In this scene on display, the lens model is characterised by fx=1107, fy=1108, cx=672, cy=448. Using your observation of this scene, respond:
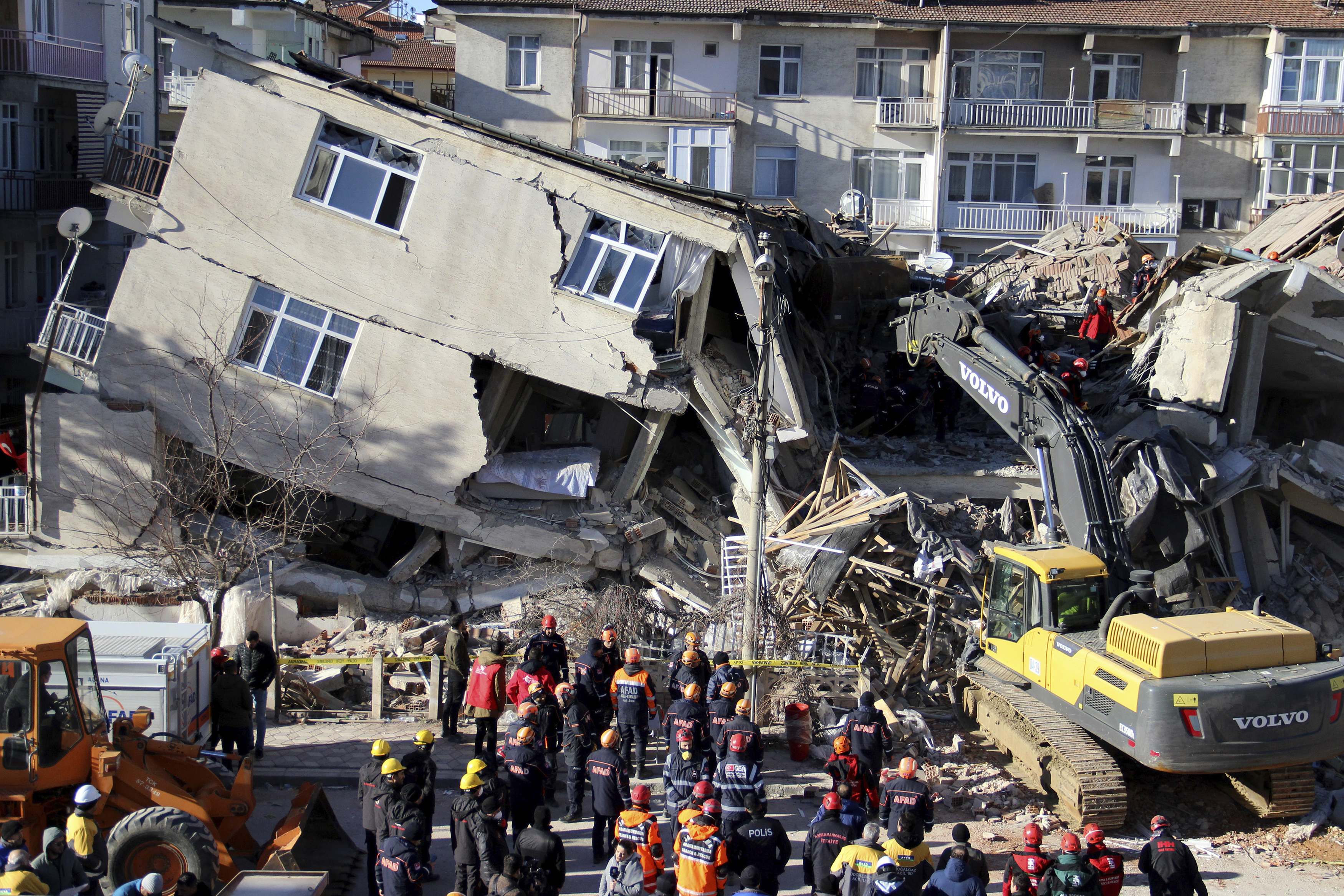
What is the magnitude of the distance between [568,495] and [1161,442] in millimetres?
8864

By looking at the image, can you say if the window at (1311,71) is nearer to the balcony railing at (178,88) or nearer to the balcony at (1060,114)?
the balcony at (1060,114)

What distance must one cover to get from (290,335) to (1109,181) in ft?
85.5

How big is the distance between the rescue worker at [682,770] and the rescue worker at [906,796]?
157cm

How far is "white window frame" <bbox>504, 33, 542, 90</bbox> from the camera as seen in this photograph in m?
31.2

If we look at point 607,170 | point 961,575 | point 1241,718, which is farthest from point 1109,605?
point 607,170

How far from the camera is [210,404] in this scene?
1345cm

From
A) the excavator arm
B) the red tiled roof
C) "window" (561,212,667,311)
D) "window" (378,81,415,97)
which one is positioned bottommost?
the excavator arm

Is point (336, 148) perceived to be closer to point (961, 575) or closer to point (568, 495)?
point (568, 495)

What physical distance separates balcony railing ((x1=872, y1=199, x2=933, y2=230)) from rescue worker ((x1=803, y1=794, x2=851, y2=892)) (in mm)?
25962

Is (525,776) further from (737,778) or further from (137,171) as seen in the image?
(137,171)

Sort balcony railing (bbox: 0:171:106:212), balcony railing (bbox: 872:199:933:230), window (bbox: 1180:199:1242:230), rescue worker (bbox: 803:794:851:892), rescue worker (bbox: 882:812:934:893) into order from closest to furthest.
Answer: rescue worker (bbox: 882:812:934:893) → rescue worker (bbox: 803:794:851:892) → balcony railing (bbox: 0:171:106:212) → balcony railing (bbox: 872:199:933:230) → window (bbox: 1180:199:1242:230)

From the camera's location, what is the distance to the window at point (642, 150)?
31.6m

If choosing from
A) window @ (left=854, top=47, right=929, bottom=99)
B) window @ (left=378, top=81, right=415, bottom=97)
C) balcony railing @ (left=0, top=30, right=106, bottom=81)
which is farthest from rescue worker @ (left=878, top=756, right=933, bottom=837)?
window @ (left=378, top=81, right=415, bottom=97)

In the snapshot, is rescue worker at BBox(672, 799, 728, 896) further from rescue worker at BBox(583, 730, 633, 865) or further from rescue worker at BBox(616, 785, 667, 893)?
rescue worker at BBox(583, 730, 633, 865)
